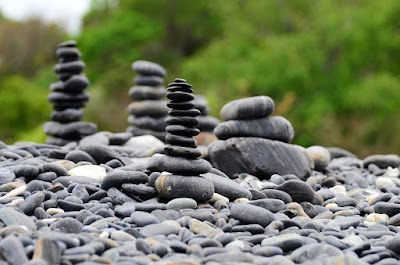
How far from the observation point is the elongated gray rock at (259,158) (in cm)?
612

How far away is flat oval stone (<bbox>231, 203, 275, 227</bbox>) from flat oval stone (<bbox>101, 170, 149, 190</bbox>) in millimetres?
1043

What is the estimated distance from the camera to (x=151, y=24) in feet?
93.4

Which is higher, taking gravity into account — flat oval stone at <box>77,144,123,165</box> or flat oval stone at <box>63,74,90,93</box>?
flat oval stone at <box>63,74,90,93</box>

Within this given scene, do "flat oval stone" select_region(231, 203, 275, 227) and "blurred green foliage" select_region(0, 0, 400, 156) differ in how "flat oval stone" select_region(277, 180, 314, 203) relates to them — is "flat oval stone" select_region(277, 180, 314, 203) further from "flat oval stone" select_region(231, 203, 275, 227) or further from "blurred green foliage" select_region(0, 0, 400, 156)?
"blurred green foliage" select_region(0, 0, 400, 156)

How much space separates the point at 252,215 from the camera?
14.1 ft

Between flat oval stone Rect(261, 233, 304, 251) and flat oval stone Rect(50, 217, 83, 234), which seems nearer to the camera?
flat oval stone Rect(261, 233, 304, 251)

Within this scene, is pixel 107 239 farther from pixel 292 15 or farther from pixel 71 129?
pixel 292 15

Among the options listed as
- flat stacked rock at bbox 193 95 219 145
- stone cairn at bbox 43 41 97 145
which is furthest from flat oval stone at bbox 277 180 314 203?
stone cairn at bbox 43 41 97 145

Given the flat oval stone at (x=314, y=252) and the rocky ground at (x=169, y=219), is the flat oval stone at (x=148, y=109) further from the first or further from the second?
the flat oval stone at (x=314, y=252)

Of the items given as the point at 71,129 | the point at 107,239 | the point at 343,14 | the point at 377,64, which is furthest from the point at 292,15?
the point at 107,239

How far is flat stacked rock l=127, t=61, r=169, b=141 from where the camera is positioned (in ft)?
30.8

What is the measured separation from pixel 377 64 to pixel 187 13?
13.1 meters

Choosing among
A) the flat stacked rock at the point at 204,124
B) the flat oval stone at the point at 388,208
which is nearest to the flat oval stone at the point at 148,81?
the flat stacked rock at the point at 204,124

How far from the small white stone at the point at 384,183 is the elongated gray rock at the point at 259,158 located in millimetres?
858
